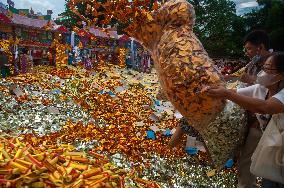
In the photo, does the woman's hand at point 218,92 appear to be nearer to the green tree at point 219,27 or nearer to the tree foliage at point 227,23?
the tree foliage at point 227,23

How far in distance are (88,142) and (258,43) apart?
2.40 meters

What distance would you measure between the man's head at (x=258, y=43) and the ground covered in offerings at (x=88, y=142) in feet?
4.91

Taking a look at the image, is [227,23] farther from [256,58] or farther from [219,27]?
[256,58]

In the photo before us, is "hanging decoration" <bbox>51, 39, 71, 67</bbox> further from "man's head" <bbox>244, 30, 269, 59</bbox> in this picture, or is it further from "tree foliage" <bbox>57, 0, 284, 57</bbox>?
"man's head" <bbox>244, 30, 269, 59</bbox>

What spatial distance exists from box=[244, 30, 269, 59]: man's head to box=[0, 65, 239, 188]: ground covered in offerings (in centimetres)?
150

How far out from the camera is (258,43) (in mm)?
3742

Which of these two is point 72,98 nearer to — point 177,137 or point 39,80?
point 39,80

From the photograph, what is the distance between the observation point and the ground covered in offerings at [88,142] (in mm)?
2029

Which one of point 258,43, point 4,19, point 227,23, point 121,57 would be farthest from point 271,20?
point 258,43

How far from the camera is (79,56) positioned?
643 inches

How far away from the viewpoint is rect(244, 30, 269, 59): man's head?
371cm

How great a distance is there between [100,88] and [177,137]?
446cm

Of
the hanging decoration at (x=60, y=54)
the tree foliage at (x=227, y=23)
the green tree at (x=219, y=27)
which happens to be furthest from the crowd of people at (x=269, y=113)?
the green tree at (x=219, y=27)

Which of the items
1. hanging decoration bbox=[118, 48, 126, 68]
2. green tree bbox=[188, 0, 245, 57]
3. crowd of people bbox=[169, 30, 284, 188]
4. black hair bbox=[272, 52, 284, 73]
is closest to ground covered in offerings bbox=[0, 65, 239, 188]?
crowd of people bbox=[169, 30, 284, 188]
